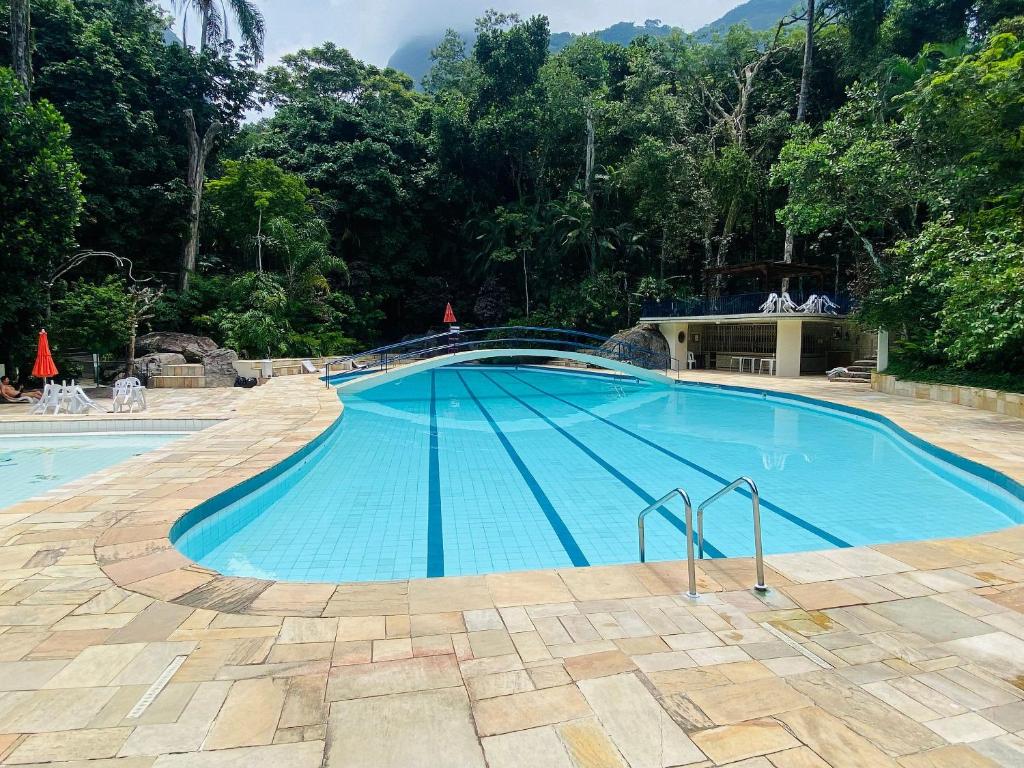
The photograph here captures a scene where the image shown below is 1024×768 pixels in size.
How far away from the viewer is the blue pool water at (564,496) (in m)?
4.94

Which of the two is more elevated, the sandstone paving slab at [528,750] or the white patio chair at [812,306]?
the white patio chair at [812,306]

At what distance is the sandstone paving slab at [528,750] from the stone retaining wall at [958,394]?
10.9 m

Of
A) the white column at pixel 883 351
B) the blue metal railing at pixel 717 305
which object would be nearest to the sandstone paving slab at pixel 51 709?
the white column at pixel 883 351

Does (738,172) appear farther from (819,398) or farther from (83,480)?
(83,480)

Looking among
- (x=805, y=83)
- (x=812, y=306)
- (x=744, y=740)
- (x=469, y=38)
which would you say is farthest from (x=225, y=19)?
(x=469, y=38)

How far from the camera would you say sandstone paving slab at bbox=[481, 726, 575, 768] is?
1.90 metres

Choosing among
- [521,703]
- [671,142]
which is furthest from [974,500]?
[671,142]

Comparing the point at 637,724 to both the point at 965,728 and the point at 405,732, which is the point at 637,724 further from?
the point at 965,728

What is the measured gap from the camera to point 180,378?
14.0 meters

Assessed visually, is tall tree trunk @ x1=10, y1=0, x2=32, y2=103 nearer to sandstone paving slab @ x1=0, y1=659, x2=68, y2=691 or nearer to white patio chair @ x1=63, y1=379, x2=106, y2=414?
white patio chair @ x1=63, y1=379, x2=106, y2=414

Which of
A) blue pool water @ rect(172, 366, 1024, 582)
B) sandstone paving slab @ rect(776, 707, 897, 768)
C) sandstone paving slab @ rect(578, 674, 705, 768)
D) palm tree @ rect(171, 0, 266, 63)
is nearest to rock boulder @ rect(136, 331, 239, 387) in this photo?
blue pool water @ rect(172, 366, 1024, 582)

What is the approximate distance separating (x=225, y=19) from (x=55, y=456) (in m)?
19.1

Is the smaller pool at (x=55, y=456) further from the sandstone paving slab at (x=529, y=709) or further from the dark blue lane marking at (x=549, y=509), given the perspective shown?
the sandstone paving slab at (x=529, y=709)

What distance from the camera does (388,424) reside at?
37.1 ft
